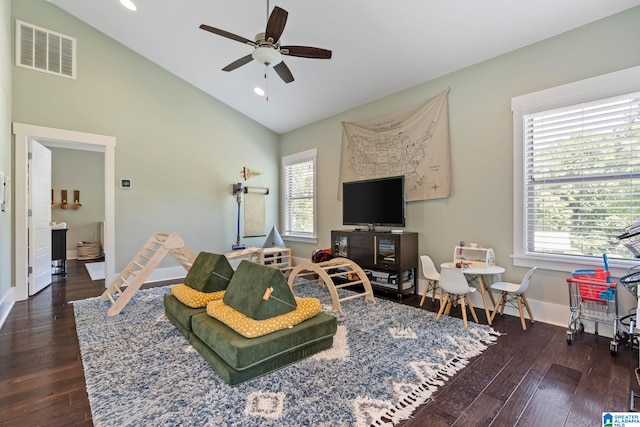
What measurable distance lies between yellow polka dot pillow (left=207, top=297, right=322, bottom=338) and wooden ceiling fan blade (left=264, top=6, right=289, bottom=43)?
2.31 m

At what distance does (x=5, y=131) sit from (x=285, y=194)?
4.19m

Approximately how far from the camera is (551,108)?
3025 mm

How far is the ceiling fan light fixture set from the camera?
2746 mm

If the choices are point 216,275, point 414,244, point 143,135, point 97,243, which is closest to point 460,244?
point 414,244

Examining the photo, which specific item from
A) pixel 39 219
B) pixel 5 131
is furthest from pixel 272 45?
pixel 39 219

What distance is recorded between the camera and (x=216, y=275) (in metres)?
2.85

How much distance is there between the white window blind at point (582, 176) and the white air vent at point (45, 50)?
5920mm

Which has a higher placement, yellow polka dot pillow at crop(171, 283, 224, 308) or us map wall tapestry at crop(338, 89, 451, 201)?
us map wall tapestry at crop(338, 89, 451, 201)

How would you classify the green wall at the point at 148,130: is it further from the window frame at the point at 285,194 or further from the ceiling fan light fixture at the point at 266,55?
the ceiling fan light fixture at the point at 266,55

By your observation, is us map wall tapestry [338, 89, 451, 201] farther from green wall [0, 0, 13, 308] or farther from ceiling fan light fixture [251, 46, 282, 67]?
green wall [0, 0, 13, 308]

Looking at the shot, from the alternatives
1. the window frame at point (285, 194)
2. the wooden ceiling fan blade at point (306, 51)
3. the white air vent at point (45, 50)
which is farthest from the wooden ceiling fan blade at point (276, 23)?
the white air vent at point (45, 50)

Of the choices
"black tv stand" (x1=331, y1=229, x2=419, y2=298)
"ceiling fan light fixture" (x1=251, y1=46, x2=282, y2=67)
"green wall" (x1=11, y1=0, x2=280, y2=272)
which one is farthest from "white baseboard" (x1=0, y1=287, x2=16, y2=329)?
"black tv stand" (x1=331, y1=229, x2=419, y2=298)

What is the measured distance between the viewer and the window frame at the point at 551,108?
2660 mm

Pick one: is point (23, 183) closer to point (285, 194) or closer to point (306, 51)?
point (285, 194)
